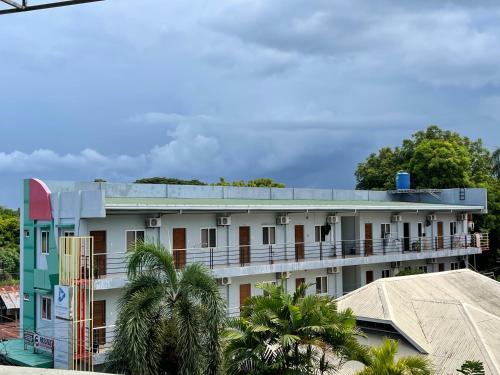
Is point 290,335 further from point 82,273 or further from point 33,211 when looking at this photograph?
point 33,211

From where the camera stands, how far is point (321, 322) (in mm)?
12242

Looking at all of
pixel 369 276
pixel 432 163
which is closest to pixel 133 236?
pixel 369 276

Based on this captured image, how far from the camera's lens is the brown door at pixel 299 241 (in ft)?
93.2

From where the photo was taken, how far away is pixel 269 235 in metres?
27.2

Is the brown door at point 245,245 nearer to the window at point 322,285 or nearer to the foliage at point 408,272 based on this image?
the window at point 322,285

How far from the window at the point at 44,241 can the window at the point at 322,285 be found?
13.5 m

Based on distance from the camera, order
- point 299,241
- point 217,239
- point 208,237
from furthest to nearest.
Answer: point 299,241
point 217,239
point 208,237

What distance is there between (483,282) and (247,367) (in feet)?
50.1

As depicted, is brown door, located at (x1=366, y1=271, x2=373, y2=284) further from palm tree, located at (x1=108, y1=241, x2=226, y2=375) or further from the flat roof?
palm tree, located at (x1=108, y1=241, x2=226, y2=375)

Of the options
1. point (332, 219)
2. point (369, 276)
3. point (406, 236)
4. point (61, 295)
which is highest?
point (332, 219)

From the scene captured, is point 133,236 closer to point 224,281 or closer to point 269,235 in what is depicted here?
point 224,281

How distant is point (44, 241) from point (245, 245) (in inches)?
341

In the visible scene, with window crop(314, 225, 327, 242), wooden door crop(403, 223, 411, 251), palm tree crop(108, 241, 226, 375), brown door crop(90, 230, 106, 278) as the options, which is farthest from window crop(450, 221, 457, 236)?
palm tree crop(108, 241, 226, 375)

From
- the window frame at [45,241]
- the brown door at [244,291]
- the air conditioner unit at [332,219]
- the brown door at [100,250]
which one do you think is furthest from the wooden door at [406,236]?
the window frame at [45,241]
